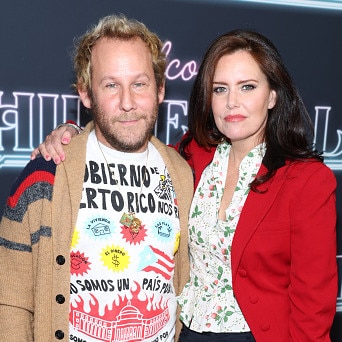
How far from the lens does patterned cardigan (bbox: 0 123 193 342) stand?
168cm

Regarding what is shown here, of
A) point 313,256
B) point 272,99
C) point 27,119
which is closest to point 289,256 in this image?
point 313,256

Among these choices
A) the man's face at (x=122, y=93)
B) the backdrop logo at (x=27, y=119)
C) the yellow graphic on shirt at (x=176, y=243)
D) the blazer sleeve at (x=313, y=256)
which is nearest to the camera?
the blazer sleeve at (x=313, y=256)

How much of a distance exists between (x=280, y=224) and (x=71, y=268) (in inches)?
27.7

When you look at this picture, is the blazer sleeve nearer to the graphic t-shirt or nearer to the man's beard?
the graphic t-shirt

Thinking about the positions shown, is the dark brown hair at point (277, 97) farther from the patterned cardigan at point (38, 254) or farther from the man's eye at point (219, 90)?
the patterned cardigan at point (38, 254)

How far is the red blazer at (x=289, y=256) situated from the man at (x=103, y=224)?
11.2 inches

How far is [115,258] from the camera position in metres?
1.74

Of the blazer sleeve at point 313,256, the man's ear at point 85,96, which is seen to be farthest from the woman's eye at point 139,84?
the blazer sleeve at point 313,256

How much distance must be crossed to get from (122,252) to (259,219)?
0.47m

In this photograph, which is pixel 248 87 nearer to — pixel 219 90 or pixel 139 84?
pixel 219 90

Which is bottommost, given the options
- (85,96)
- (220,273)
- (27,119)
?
(220,273)

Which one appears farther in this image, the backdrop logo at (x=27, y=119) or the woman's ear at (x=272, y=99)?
the backdrop logo at (x=27, y=119)

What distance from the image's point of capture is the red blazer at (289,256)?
1.68m

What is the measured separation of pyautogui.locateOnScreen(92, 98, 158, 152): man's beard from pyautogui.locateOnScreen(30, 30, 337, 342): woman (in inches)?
6.6
